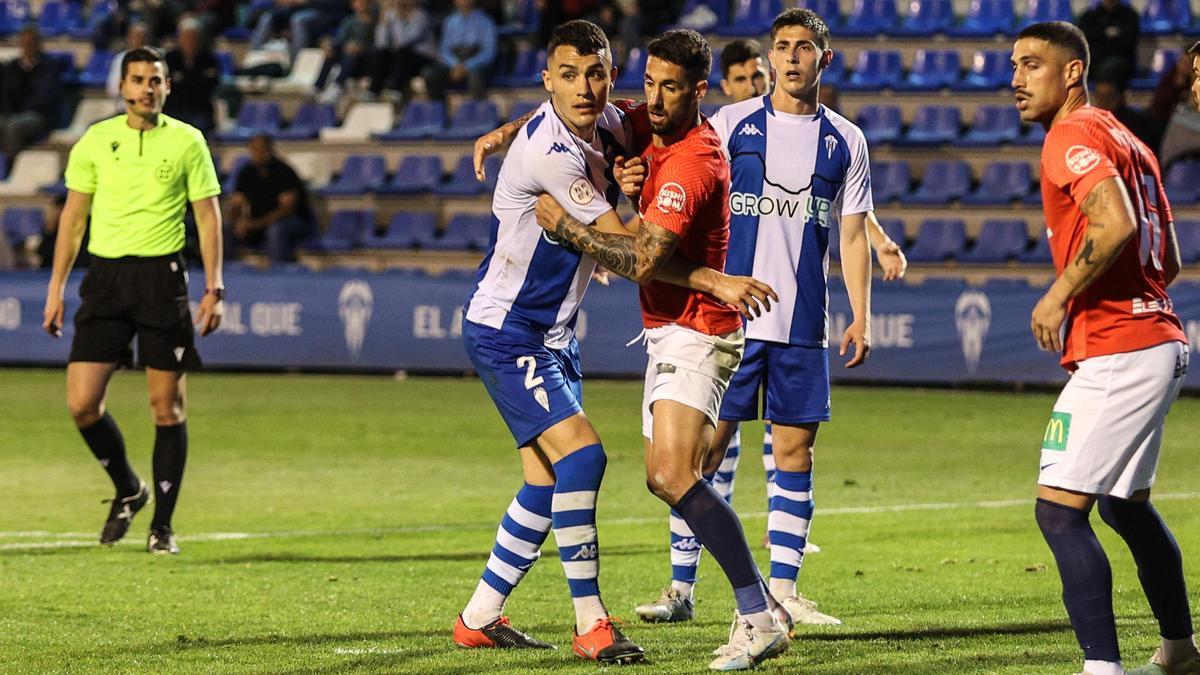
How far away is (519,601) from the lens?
7457 millimetres

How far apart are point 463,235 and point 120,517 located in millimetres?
12757

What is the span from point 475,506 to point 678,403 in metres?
4.66

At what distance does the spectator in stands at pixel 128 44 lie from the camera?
77.7 ft

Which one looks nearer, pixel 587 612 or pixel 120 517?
pixel 587 612

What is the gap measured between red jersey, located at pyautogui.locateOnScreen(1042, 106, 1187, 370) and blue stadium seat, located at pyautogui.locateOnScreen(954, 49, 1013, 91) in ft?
54.8

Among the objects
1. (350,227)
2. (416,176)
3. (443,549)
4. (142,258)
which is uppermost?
(142,258)

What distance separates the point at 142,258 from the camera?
892 cm

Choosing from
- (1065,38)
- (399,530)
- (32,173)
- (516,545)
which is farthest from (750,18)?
(1065,38)

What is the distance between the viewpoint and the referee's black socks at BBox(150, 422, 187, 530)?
349 inches

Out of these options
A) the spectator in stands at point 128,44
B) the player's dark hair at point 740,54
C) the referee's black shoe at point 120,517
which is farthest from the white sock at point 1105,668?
the spectator in stands at point 128,44

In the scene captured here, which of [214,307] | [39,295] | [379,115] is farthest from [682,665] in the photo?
[379,115]

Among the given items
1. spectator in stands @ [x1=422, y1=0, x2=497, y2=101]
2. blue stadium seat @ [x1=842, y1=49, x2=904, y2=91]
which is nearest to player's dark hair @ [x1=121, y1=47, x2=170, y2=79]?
blue stadium seat @ [x1=842, y1=49, x2=904, y2=91]

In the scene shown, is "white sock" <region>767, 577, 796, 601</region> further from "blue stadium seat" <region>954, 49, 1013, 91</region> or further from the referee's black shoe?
"blue stadium seat" <region>954, 49, 1013, 91</region>

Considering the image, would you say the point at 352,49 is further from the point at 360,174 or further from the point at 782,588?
the point at 782,588
